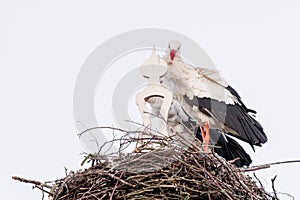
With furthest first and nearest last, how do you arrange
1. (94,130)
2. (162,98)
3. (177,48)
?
(177,48) < (162,98) < (94,130)

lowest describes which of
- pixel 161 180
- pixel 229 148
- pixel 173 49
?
pixel 161 180

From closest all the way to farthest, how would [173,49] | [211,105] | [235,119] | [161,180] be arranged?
[161,180]
[173,49]
[211,105]
[235,119]

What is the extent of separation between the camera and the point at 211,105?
5023mm

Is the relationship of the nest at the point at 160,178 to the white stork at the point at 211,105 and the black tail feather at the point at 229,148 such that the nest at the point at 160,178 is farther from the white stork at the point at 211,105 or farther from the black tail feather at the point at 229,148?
the black tail feather at the point at 229,148

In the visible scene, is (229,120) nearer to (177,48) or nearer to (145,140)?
(177,48)

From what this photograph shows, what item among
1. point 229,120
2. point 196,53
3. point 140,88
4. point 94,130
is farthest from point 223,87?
point 94,130

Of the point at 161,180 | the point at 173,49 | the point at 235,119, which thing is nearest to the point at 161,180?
the point at 161,180

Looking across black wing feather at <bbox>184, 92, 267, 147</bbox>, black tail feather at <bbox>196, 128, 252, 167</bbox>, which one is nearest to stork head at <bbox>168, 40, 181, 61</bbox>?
black wing feather at <bbox>184, 92, 267, 147</bbox>

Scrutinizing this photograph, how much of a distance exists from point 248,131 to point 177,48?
0.84 metres

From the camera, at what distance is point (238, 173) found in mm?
2988

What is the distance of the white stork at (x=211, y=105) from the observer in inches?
194

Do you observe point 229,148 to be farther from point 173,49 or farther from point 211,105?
point 173,49

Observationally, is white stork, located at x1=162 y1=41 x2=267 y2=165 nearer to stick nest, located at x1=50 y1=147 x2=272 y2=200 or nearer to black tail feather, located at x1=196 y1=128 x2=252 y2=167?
black tail feather, located at x1=196 y1=128 x2=252 y2=167

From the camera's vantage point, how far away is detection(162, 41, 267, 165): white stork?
4926mm
